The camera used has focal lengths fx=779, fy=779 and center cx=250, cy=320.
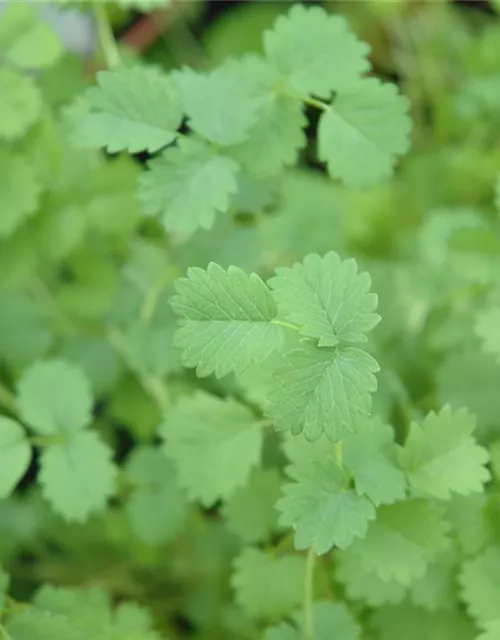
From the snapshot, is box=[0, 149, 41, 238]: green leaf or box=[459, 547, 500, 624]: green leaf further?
box=[0, 149, 41, 238]: green leaf

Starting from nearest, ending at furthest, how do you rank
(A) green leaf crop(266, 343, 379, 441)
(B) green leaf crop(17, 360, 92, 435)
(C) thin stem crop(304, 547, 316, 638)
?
1. (A) green leaf crop(266, 343, 379, 441)
2. (C) thin stem crop(304, 547, 316, 638)
3. (B) green leaf crop(17, 360, 92, 435)

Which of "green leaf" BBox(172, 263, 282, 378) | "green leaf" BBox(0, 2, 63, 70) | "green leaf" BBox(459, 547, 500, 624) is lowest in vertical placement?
"green leaf" BBox(459, 547, 500, 624)

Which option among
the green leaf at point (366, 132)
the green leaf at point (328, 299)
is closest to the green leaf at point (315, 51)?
the green leaf at point (366, 132)

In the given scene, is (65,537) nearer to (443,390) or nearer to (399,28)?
(443,390)

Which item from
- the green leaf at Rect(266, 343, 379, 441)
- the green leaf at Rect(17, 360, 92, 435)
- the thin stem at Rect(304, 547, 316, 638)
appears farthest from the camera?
the green leaf at Rect(17, 360, 92, 435)

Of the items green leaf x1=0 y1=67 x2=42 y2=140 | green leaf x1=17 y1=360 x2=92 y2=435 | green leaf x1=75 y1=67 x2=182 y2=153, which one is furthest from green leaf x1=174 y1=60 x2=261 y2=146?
Result: green leaf x1=17 y1=360 x2=92 y2=435

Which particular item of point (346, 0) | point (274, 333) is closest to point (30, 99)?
point (274, 333)

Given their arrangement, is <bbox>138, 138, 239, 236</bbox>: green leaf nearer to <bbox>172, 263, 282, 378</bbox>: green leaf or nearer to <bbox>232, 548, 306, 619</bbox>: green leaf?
<bbox>172, 263, 282, 378</bbox>: green leaf

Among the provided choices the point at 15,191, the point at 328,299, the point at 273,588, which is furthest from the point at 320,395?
the point at 15,191
